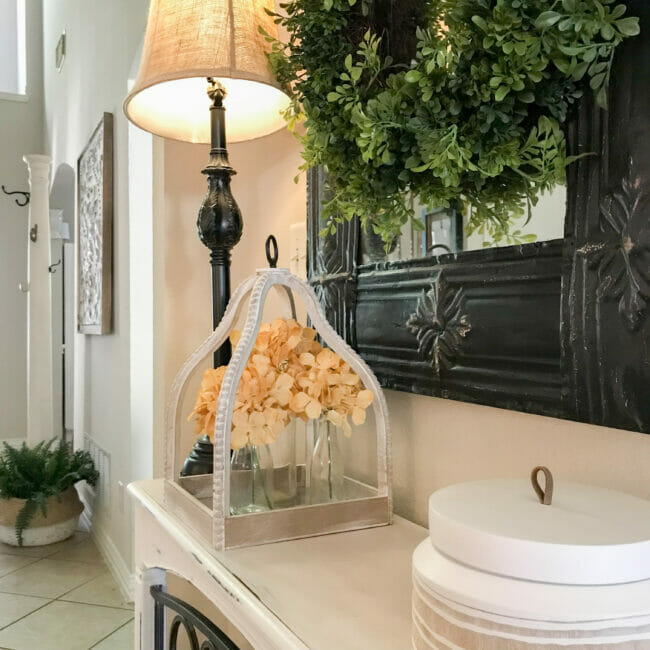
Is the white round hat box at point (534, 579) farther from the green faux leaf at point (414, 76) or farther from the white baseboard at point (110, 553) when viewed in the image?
the white baseboard at point (110, 553)

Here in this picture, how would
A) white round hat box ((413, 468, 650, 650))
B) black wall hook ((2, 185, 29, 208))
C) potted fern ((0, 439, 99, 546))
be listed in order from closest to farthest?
white round hat box ((413, 468, 650, 650)), potted fern ((0, 439, 99, 546)), black wall hook ((2, 185, 29, 208))

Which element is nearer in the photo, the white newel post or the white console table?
the white console table

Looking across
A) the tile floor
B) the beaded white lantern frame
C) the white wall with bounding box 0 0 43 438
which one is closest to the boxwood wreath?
the beaded white lantern frame

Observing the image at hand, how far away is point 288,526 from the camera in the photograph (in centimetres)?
78

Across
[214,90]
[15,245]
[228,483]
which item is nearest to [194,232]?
[214,90]

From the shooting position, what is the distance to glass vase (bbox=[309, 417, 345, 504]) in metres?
0.92

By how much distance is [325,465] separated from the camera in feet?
3.02

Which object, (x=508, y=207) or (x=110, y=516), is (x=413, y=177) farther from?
(x=110, y=516)

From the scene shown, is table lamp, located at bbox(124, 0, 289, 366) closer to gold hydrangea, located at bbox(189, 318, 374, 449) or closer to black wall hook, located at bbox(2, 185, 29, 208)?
gold hydrangea, located at bbox(189, 318, 374, 449)

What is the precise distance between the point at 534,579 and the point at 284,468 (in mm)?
561

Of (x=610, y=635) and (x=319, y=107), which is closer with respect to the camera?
(x=610, y=635)

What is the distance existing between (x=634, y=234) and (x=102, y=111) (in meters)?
2.60

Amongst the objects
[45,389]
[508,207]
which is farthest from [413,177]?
[45,389]

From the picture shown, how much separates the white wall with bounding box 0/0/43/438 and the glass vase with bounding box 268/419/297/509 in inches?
173
